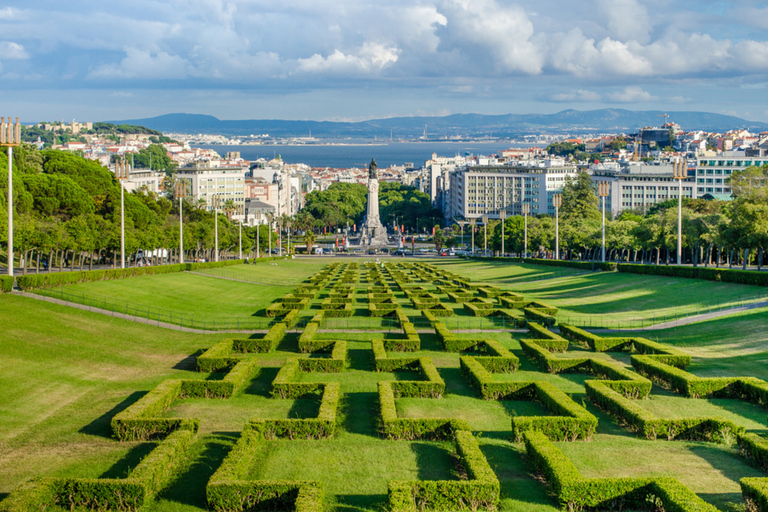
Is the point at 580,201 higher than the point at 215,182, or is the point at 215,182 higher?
the point at 215,182

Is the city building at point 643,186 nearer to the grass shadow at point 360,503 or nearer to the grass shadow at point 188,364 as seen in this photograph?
the grass shadow at point 188,364

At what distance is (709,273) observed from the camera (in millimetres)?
45375

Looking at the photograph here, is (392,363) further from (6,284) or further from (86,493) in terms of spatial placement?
(6,284)

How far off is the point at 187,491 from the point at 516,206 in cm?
18479

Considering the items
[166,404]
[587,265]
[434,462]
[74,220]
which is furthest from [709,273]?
[74,220]

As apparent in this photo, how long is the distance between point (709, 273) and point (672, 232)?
31.1m

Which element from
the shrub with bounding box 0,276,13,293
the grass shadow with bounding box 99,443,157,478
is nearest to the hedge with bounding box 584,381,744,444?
the grass shadow with bounding box 99,443,157,478

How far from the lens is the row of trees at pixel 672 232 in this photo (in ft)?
185

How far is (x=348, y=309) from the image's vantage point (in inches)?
1622

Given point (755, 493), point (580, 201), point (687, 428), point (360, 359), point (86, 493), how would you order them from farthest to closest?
1. point (580, 201)
2. point (360, 359)
3. point (687, 428)
4. point (86, 493)
5. point (755, 493)

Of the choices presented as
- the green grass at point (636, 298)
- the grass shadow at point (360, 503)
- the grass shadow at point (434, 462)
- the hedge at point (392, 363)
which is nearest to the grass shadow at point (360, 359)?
the hedge at point (392, 363)

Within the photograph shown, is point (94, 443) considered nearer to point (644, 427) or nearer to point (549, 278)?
point (644, 427)

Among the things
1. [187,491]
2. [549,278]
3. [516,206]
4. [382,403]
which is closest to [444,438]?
[382,403]

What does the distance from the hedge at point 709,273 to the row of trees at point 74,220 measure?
4524 centimetres
